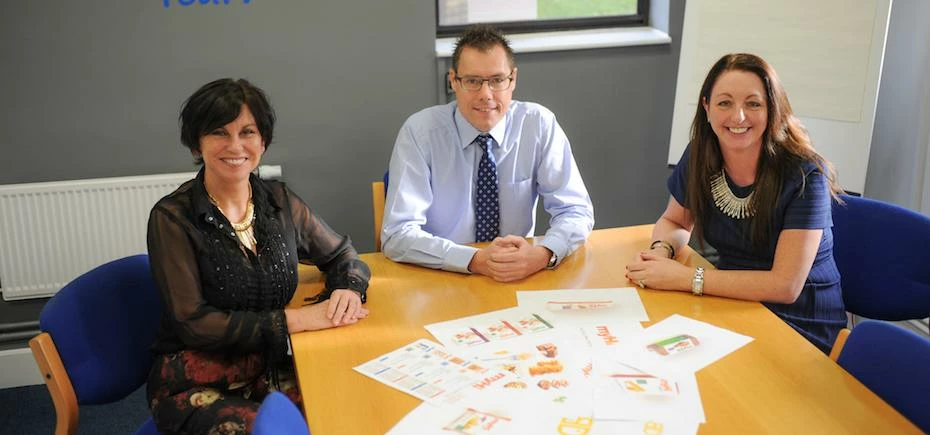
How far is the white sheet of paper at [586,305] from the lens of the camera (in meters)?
2.05

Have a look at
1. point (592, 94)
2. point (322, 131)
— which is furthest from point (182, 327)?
point (592, 94)

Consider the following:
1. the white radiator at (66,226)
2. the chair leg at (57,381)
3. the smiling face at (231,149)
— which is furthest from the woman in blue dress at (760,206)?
the white radiator at (66,226)

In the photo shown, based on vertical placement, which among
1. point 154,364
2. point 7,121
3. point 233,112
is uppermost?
point 233,112

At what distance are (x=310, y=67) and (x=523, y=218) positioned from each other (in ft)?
3.81

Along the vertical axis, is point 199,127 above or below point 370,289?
above

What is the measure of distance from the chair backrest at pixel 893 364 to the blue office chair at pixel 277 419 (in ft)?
3.58

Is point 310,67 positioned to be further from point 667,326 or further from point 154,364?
point 667,326

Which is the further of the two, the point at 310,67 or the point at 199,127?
the point at 310,67

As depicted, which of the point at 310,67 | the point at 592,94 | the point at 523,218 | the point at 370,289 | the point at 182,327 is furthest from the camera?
the point at 592,94

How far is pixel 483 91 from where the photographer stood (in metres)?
2.57

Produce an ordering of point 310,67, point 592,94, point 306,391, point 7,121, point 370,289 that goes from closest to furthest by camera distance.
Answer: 1. point 306,391
2. point 370,289
3. point 7,121
4. point 310,67
5. point 592,94

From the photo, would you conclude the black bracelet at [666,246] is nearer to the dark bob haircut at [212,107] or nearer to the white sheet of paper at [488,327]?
the white sheet of paper at [488,327]

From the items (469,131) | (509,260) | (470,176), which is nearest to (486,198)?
(470,176)

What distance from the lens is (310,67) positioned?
3.41m
